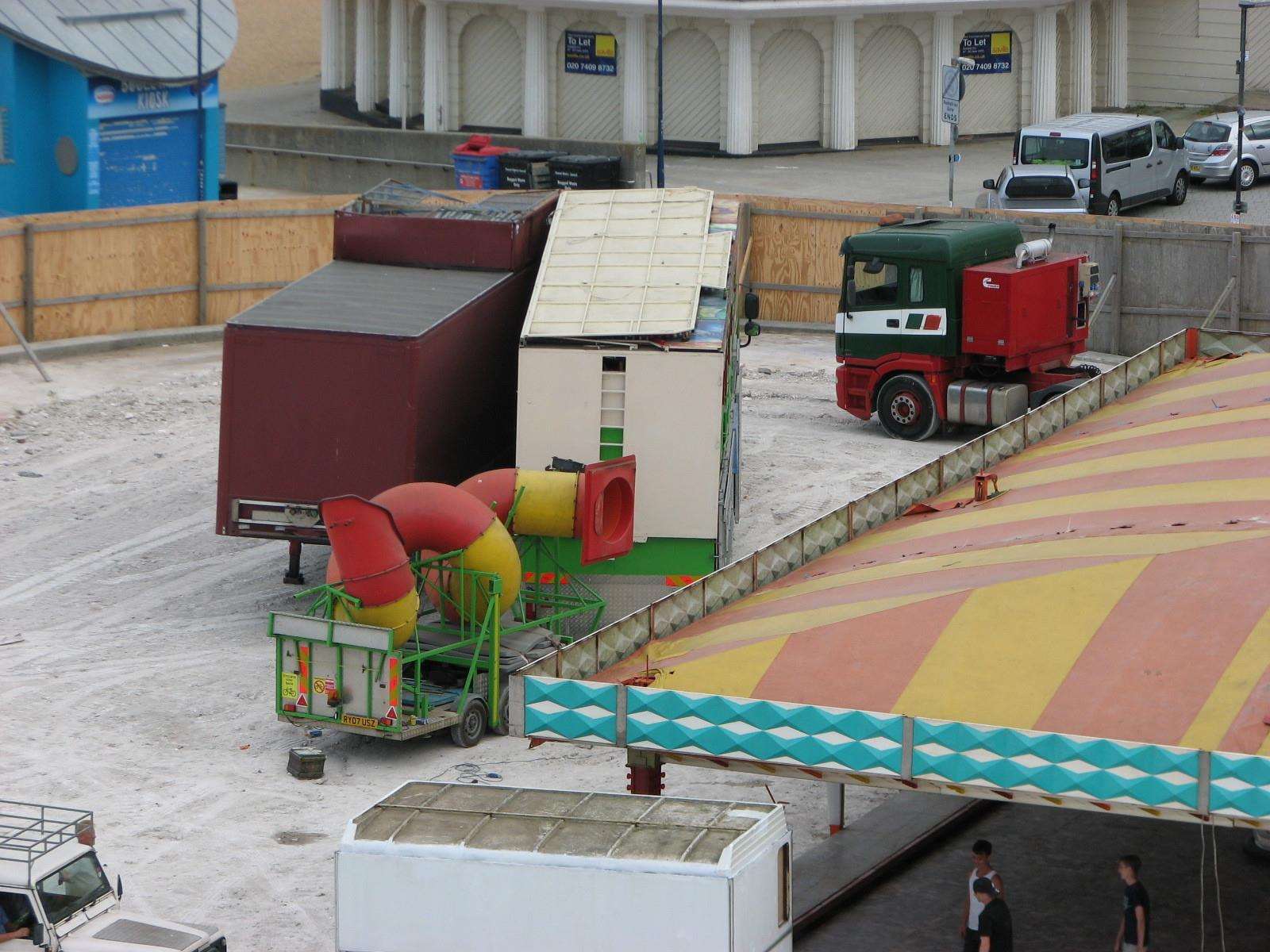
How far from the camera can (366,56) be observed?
55.1m

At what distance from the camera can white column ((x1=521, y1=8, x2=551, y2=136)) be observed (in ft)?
163

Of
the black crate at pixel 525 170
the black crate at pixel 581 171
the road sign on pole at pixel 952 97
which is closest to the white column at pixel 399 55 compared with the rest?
the black crate at pixel 525 170

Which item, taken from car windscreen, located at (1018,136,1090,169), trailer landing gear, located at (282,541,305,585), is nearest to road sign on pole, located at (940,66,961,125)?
car windscreen, located at (1018,136,1090,169)

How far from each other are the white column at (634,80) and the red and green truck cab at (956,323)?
22.5 metres

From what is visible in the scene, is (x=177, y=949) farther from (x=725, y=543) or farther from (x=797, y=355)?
(x=797, y=355)

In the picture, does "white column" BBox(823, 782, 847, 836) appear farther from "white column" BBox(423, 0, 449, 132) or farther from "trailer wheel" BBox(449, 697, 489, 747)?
"white column" BBox(423, 0, 449, 132)

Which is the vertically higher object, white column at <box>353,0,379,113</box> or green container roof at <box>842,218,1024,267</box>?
white column at <box>353,0,379,113</box>

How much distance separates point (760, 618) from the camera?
45.6 ft

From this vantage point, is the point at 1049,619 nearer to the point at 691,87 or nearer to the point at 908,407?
the point at 908,407

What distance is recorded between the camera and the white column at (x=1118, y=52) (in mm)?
52938

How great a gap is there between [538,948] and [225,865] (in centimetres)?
439

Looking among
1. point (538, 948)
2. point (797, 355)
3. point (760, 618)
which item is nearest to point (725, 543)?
point (760, 618)

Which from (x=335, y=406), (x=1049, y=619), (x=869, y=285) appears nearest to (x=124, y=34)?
(x=869, y=285)

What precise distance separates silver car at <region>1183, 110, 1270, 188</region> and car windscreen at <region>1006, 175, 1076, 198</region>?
22.8 feet
